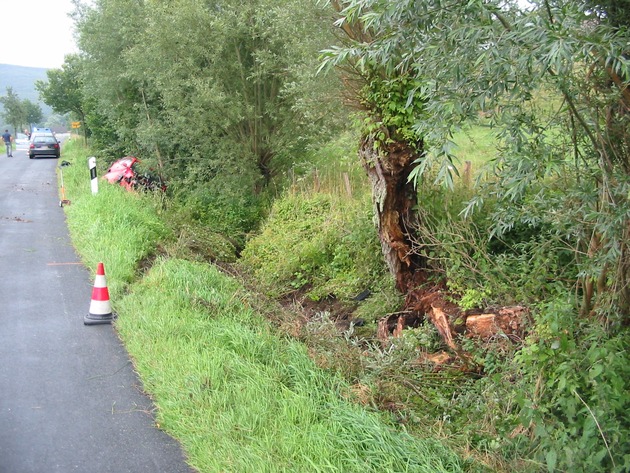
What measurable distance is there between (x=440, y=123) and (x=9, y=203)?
641 inches

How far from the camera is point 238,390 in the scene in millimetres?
5172

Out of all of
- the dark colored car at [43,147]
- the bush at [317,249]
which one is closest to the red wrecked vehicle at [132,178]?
the bush at [317,249]

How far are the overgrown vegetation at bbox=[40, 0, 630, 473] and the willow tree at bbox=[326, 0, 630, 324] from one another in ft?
0.07

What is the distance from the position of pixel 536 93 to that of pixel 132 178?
44.1 ft

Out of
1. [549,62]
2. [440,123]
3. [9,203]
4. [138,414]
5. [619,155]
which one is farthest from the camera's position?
[9,203]

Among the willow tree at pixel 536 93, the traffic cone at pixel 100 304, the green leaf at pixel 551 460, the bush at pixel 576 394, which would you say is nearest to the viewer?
the willow tree at pixel 536 93

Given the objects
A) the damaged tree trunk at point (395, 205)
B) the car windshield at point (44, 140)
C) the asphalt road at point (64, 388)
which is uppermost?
the car windshield at point (44, 140)

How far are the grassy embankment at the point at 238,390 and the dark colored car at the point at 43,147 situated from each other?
102ft

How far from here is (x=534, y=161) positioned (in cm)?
400

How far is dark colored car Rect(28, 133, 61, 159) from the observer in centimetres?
3666

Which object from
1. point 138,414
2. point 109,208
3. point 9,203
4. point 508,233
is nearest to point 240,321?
point 138,414

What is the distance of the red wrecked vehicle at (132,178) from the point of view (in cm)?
1623

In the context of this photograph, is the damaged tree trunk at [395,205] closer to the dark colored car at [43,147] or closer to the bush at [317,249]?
the bush at [317,249]

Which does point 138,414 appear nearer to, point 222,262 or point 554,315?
point 554,315
